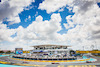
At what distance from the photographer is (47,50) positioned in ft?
255

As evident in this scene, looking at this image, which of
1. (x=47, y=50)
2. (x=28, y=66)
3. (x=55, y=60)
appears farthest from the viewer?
(x=47, y=50)

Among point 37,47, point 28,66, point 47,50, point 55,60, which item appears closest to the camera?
point 28,66

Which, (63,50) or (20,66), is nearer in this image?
(20,66)

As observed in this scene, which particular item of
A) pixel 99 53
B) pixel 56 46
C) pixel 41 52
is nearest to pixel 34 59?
pixel 41 52

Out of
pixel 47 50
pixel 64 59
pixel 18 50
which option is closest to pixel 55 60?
pixel 64 59

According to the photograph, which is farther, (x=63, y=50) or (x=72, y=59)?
(x=63, y=50)

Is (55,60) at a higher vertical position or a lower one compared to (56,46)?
lower

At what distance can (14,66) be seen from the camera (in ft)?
123

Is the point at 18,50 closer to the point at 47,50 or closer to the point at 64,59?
the point at 47,50

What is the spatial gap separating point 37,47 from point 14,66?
47.5m

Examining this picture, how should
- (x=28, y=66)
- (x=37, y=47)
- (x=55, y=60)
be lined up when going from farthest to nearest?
(x=37, y=47)
(x=55, y=60)
(x=28, y=66)

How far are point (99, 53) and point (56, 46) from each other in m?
41.5

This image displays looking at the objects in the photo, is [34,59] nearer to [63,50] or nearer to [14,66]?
[14,66]

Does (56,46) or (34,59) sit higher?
(56,46)
